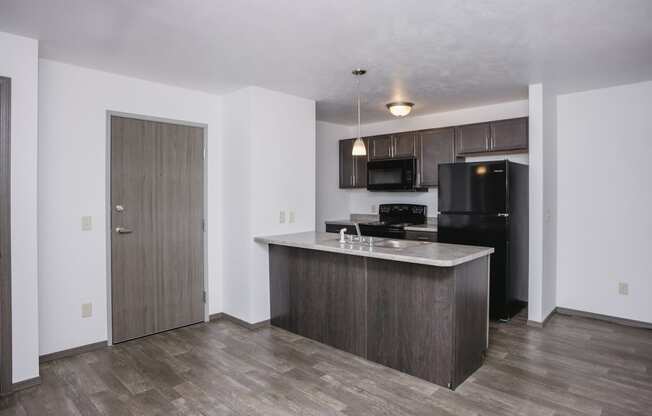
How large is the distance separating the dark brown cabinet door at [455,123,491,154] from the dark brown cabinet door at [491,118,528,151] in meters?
0.08

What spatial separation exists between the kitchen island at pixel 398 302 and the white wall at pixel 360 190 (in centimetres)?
209

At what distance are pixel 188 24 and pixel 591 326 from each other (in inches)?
171

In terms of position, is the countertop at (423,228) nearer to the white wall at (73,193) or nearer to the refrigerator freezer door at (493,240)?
the refrigerator freezer door at (493,240)

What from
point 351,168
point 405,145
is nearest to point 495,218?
point 405,145

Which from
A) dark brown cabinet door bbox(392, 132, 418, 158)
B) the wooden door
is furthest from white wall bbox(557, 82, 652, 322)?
the wooden door

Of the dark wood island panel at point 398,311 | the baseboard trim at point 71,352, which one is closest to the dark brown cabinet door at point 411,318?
the dark wood island panel at point 398,311

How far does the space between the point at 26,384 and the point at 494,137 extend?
4660 mm

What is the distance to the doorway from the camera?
2566 mm

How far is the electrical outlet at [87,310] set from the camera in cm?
327

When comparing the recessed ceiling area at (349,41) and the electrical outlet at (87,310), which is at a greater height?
the recessed ceiling area at (349,41)

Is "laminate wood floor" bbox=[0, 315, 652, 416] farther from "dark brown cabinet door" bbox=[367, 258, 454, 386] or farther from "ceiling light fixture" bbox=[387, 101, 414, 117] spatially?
"ceiling light fixture" bbox=[387, 101, 414, 117]

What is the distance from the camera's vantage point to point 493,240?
3.86 meters

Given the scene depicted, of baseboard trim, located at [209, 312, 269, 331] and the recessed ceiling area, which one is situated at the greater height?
the recessed ceiling area

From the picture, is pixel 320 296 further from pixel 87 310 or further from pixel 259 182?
pixel 87 310
